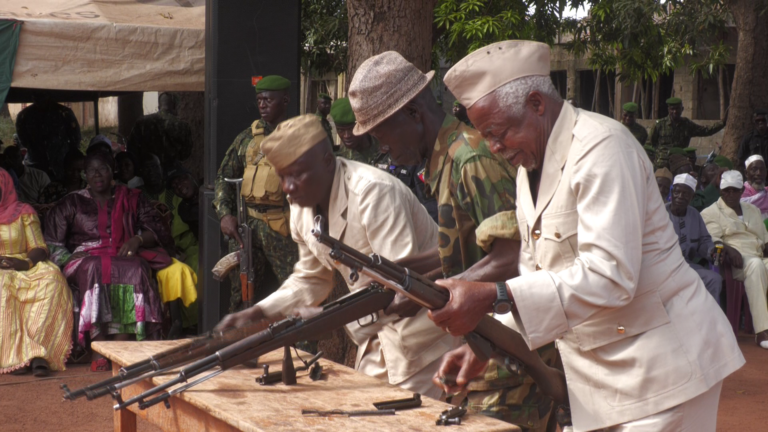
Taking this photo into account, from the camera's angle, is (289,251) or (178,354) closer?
(178,354)

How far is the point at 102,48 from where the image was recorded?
7301 mm

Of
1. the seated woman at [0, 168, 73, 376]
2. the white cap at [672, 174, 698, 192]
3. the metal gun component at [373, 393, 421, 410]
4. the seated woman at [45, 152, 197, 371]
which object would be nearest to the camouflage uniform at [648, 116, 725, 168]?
the white cap at [672, 174, 698, 192]

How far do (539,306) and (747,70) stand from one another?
38.2ft

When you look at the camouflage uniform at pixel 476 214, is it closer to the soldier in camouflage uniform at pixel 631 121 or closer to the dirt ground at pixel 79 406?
the dirt ground at pixel 79 406

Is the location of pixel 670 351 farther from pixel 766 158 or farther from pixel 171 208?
pixel 766 158

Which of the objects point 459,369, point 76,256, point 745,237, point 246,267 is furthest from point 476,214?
point 745,237

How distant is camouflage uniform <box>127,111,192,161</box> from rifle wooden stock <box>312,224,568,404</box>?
938 centimetres

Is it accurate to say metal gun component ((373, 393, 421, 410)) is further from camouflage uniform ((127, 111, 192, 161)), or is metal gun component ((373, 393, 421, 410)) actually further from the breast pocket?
camouflage uniform ((127, 111, 192, 161))

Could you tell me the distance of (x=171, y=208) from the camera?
340 inches

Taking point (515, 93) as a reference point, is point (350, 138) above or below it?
below

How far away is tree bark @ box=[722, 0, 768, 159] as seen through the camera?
40.3ft

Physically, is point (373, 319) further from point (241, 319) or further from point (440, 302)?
point (440, 302)

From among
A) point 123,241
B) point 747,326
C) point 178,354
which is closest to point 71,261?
point 123,241

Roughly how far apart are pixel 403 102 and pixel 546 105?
894mm
